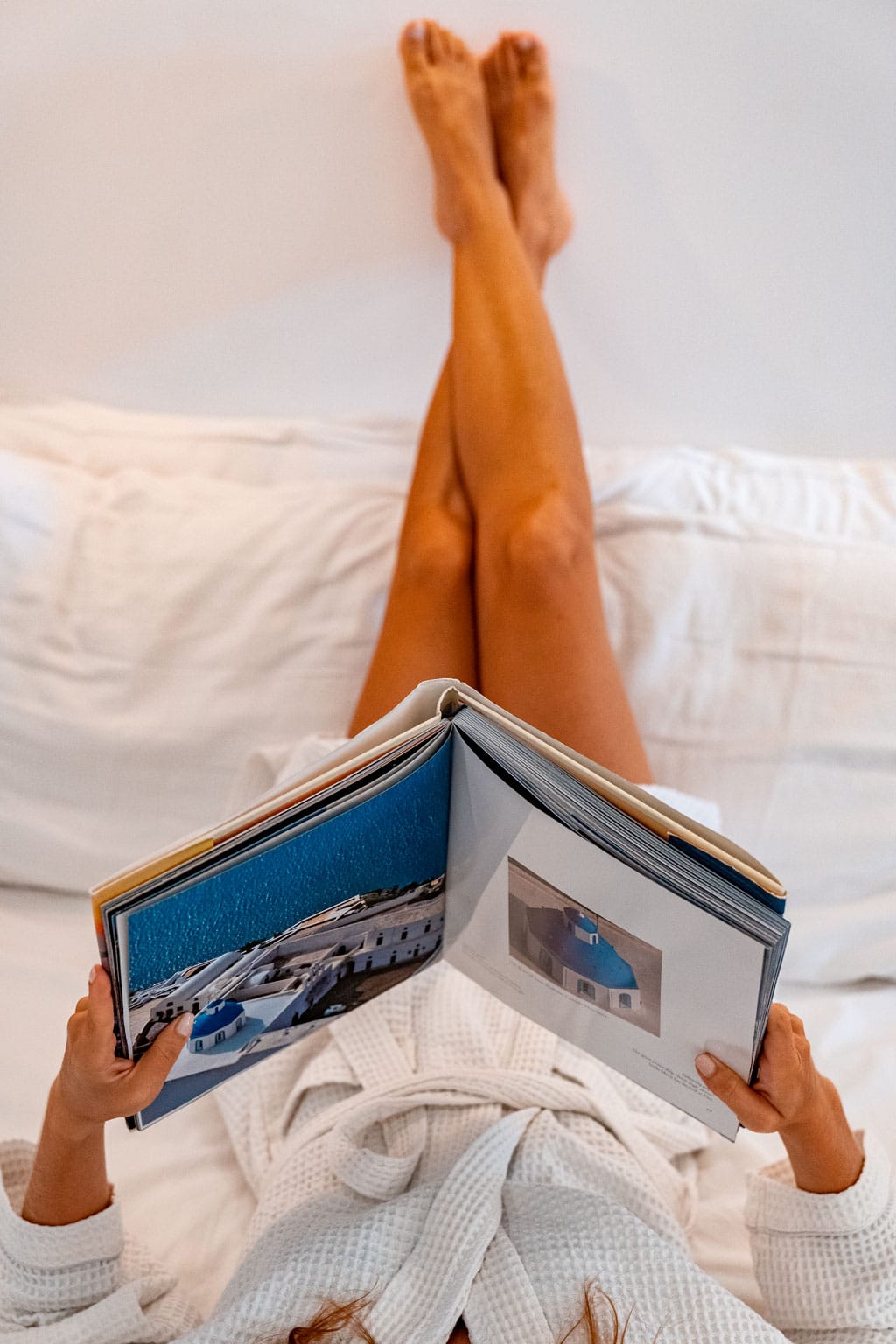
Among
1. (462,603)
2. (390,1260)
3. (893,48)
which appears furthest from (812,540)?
(390,1260)

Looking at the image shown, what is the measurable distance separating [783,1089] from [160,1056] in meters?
0.36

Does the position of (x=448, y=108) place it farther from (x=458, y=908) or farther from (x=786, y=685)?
(x=458, y=908)

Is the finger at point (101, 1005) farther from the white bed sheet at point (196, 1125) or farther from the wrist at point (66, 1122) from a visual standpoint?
the white bed sheet at point (196, 1125)

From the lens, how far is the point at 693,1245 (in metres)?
0.94

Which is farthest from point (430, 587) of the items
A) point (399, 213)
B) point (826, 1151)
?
point (826, 1151)

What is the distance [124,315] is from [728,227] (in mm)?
677

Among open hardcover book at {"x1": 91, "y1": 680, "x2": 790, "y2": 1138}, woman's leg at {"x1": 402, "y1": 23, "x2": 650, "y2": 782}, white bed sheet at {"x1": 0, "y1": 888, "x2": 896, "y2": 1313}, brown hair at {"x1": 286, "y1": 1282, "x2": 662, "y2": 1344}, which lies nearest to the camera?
open hardcover book at {"x1": 91, "y1": 680, "x2": 790, "y2": 1138}

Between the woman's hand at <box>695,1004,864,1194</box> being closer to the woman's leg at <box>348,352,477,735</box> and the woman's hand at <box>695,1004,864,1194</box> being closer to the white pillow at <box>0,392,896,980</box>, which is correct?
the white pillow at <box>0,392,896,980</box>

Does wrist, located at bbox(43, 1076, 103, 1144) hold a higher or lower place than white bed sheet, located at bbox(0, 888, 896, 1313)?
higher

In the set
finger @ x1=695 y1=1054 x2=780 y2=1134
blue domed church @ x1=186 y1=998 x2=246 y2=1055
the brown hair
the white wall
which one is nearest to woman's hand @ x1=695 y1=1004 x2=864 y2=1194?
finger @ x1=695 y1=1054 x2=780 y2=1134

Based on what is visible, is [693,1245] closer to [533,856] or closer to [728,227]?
[533,856]

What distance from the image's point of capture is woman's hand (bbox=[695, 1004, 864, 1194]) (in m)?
0.67

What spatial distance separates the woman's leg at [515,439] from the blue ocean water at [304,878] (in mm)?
343

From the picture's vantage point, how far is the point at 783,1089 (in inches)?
26.8
